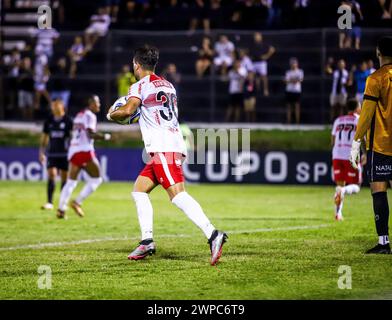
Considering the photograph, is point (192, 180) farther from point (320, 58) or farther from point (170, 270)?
point (170, 270)

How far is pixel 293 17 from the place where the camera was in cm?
2714

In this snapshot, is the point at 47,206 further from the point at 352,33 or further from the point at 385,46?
the point at 385,46

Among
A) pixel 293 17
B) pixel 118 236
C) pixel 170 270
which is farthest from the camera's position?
pixel 293 17

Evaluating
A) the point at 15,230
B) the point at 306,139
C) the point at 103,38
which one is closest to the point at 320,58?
the point at 306,139

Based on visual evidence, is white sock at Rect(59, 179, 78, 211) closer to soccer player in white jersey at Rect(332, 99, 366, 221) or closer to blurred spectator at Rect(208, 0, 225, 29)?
soccer player in white jersey at Rect(332, 99, 366, 221)

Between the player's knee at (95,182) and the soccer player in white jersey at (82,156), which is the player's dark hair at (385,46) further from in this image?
the player's knee at (95,182)

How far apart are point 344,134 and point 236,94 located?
963 centimetres

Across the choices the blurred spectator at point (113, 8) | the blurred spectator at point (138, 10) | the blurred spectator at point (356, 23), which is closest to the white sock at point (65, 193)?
the blurred spectator at point (356, 23)

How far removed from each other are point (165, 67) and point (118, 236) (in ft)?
43.6

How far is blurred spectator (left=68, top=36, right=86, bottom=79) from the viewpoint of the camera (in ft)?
91.9

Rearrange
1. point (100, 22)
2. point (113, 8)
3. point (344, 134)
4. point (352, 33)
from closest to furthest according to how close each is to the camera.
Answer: point (344, 134)
point (352, 33)
point (100, 22)
point (113, 8)

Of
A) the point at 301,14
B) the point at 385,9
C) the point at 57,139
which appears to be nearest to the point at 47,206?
the point at 57,139

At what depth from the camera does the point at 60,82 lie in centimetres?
2834

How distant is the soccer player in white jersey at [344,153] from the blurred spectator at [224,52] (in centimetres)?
984
